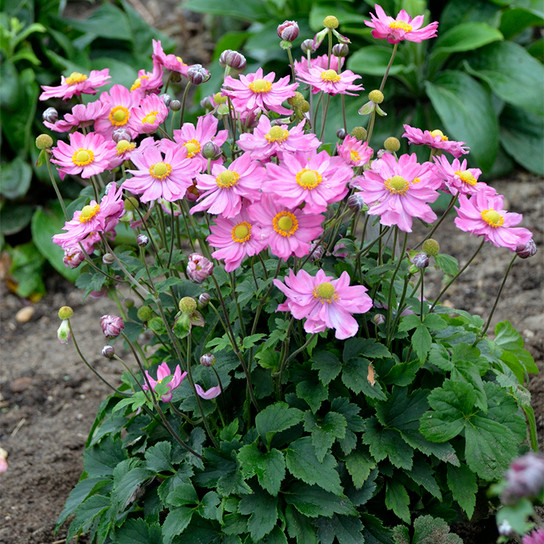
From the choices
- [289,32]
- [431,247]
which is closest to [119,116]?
[289,32]

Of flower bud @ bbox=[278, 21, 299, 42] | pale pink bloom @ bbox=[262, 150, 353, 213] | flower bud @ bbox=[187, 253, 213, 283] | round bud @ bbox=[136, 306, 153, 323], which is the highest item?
flower bud @ bbox=[278, 21, 299, 42]

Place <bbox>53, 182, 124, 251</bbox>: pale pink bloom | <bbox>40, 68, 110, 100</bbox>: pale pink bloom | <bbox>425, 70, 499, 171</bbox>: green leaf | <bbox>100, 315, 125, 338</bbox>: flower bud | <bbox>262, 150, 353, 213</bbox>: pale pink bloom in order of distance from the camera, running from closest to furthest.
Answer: <bbox>262, 150, 353, 213</bbox>: pale pink bloom < <bbox>53, 182, 124, 251</bbox>: pale pink bloom < <bbox>100, 315, 125, 338</bbox>: flower bud < <bbox>40, 68, 110, 100</bbox>: pale pink bloom < <bbox>425, 70, 499, 171</bbox>: green leaf

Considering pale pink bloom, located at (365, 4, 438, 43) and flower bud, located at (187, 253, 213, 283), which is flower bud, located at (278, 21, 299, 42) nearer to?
pale pink bloom, located at (365, 4, 438, 43)

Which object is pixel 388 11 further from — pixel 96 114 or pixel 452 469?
pixel 452 469

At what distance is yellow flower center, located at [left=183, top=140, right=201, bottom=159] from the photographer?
1.45 meters

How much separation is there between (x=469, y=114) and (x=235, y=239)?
7.90 ft

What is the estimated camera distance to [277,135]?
4.33 ft

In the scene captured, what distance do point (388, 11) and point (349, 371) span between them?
2773 millimetres

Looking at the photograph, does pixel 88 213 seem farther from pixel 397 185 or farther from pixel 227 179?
pixel 397 185

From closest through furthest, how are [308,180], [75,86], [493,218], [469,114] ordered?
[308,180] → [493,218] → [75,86] → [469,114]

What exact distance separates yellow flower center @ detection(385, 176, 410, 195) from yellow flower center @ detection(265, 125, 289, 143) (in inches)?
8.9

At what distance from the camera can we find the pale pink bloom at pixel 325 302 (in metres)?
1.24

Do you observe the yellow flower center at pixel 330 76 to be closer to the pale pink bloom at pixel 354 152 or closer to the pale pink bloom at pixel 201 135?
the pale pink bloom at pixel 354 152

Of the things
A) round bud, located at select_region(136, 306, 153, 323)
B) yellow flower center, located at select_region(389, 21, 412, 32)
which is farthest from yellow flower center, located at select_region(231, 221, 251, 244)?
yellow flower center, located at select_region(389, 21, 412, 32)
